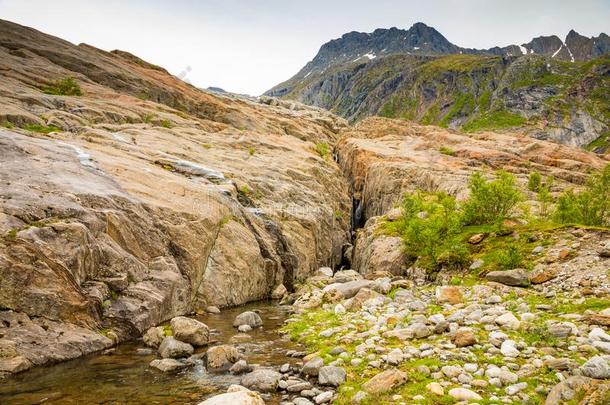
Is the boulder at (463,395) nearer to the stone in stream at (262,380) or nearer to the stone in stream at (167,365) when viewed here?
the stone in stream at (262,380)

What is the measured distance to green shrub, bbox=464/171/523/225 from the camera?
30.6 metres

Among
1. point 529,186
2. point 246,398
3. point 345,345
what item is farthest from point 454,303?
point 529,186

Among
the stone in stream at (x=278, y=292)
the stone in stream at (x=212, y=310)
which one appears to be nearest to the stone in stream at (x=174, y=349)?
the stone in stream at (x=212, y=310)

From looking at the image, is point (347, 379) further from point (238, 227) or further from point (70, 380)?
point (238, 227)

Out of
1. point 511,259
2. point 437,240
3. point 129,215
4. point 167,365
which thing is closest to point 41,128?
point 129,215

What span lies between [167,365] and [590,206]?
1290 inches

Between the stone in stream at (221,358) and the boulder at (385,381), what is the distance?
5.81 metres

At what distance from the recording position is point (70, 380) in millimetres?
12617

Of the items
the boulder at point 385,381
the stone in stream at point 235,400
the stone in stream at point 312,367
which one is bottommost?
the stone in stream at point 312,367

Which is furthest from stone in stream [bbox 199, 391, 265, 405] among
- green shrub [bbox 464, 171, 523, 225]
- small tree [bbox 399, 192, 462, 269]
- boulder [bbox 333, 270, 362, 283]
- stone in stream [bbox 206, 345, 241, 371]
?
green shrub [bbox 464, 171, 523, 225]

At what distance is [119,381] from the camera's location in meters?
12.8

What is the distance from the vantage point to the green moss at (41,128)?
33981 mm

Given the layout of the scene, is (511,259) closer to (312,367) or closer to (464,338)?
(464,338)

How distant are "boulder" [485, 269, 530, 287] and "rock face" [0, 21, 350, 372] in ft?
56.7
